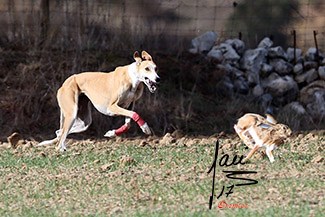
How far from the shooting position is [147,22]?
18.8m

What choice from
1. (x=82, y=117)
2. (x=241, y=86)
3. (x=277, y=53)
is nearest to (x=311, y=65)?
(x=277, y=53)

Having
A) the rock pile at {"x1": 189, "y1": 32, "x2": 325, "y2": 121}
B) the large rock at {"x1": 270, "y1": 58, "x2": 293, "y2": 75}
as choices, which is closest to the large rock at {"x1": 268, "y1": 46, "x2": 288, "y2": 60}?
the rock pile at {"x1": 189, "y1": 32, "x2": 325, "y2": 121}

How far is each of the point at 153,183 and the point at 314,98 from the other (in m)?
10.8

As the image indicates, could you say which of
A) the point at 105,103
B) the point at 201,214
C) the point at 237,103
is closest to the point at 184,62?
the point at 237,103

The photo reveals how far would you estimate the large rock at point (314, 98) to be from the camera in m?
16.7

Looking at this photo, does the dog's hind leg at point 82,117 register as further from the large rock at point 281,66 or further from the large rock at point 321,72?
the large rock at point 321,72

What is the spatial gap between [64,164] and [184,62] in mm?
8750

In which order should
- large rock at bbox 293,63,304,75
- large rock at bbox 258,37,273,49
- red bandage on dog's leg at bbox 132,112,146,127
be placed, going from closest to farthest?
red bandage on dog's leg at bbox 132,112,146,127 < large rock at bbox 293,63,304,75 < large rock at bbox 258,37,273,49

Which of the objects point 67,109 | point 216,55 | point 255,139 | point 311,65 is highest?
point 255,139

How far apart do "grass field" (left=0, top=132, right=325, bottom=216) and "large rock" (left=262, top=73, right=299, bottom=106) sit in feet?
24.4

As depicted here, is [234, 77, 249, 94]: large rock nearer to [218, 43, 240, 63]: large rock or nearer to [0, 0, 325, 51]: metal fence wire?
[218, 43, 240, 63]: large rock

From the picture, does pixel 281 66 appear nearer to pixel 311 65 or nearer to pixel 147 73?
pixel 311 65

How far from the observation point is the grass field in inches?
250

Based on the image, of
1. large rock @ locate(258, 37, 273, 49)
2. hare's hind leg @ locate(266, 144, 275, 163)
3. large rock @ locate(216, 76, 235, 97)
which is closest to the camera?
hare's hind leg @ locate(266, 144, 275, 163)
